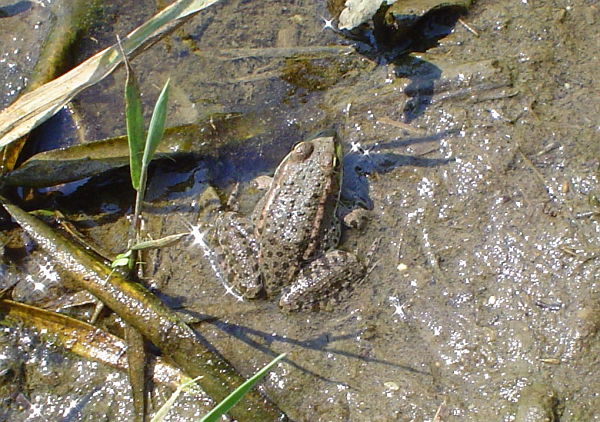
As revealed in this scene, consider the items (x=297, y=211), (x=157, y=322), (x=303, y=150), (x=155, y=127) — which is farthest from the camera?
(x=303, y=150)

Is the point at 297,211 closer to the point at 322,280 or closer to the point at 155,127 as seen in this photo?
the point at 322,280

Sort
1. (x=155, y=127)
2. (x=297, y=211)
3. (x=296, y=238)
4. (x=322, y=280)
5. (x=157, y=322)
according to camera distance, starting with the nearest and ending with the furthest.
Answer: (x=155, y=127)
(x=157, y=322)
(x=322, y=280)
(x=296, y=238)
(x=297, y=211)

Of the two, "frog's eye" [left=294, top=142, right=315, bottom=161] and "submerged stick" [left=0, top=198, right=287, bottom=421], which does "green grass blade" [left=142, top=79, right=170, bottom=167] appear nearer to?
"submerged stick" [left=0, top=198, right=287, bottom=421]

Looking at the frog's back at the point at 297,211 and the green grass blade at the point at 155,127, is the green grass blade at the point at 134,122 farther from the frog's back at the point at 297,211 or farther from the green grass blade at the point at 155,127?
the frog's back at the point at 297,211

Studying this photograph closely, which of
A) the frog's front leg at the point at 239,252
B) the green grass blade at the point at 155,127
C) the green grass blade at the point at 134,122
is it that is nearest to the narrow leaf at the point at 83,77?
the green grass blade at the point at 134,122

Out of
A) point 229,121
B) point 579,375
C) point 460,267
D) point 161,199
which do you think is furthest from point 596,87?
point 161,199

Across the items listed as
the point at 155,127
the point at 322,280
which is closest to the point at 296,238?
the point at 322,280

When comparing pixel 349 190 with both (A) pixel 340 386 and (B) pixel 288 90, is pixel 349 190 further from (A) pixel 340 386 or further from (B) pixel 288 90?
(A) pixel 340 386
